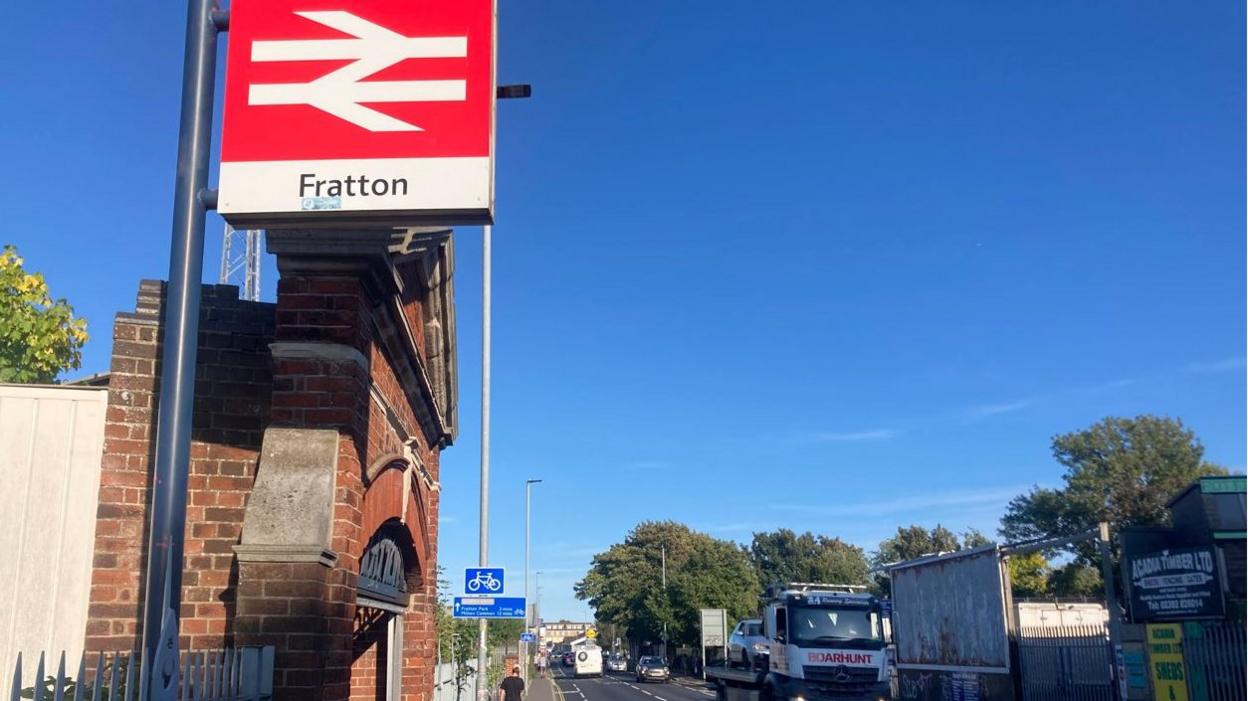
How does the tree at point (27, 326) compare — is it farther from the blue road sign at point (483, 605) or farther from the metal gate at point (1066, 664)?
the metal gate at point (1066, 664)

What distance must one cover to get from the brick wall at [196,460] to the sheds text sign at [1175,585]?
51.5ft

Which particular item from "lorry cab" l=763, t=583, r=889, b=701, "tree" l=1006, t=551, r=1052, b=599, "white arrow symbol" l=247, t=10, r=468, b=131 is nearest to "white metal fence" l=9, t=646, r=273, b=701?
"white arrow symbol" l=247, t=10, r=468, b=131

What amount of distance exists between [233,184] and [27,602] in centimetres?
301

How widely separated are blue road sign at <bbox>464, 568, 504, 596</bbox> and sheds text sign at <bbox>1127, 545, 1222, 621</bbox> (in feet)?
36.3

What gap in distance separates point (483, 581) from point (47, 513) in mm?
12572

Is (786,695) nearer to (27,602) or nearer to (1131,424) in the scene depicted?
(27,602)

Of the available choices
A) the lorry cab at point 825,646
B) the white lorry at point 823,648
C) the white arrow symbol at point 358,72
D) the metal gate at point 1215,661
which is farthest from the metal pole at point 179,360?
the lorry cab at point 825,646

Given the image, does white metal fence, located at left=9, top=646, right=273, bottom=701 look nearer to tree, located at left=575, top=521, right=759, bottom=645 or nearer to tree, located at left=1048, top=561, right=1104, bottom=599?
tree, located at left=1048, top=561, right=1104, bottom=599

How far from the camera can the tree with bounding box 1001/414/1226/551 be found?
56.4 m

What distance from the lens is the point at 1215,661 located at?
51.9 ft

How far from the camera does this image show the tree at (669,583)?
207 feet

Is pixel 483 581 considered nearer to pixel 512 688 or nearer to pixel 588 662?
pixel 512 688

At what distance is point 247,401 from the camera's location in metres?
6.66

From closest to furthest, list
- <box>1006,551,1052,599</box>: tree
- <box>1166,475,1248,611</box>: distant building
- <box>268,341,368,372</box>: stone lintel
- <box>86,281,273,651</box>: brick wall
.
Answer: <box>86,281,273,651</box>: brick wall, <box>268,341,368,372</box>: stone lintel, <box>1166,475,1248,611</box>: distant building, <box>1006,551,1052,599</box>: tree
